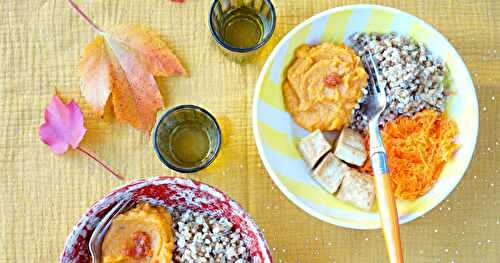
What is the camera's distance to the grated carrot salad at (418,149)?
138 centimetres

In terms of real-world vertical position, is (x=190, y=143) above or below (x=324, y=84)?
below

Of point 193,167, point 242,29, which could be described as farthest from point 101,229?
point 242,29

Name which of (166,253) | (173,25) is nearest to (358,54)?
→ (173,25)

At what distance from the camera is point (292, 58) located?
55.2 inches

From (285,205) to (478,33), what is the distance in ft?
2.11

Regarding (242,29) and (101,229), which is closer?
(101,229)

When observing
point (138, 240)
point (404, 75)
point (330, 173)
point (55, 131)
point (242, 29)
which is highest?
point (242, 29)

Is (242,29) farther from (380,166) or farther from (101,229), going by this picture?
(101,229)

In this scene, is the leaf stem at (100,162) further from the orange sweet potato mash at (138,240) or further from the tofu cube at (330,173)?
the tofu cube at (330,173)

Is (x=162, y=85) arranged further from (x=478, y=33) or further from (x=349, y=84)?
(x=478, y=33)

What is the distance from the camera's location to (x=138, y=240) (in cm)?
125

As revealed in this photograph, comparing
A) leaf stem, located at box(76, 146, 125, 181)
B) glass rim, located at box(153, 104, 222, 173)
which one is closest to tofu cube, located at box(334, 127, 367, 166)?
glass rim, located at box(153, 104, 222, 173)

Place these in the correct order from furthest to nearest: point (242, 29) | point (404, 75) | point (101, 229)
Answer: point (242, 29)
point (404, 75)
point (101, 229)

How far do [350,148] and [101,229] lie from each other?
1.91 feet
